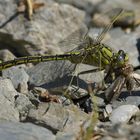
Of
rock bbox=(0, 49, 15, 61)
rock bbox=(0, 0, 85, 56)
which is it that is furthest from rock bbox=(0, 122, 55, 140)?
rock bbox=(0, 0, 85, 56)

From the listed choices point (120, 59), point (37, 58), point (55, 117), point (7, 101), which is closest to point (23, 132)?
point (55, 117)

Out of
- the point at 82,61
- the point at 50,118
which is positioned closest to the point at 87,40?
the point at 82,61

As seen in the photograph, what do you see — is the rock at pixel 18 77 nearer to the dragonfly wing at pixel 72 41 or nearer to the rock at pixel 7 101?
the rock at pixel 7 101

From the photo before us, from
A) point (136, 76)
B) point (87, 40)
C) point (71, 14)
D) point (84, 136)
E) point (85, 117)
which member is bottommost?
point (84, 136)

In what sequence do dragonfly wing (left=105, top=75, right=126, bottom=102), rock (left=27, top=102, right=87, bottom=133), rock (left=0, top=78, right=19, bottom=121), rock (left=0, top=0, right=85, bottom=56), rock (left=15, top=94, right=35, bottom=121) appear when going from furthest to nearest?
rock (left=0, top=0, right=85, bottom=56)
dragonfly wing (left=105, top=75, right=126, bottom=102)
rock (left=15, top=94, right=35, bottom=121)
rock (left=0, top=78, right=19, bottom=121)
rock (left=27, top=102, right=87, bottom=133)

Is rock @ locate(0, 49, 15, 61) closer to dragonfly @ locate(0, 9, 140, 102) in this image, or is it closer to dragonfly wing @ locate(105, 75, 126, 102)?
dragonfly @ locate(0, 9, 140, 102)

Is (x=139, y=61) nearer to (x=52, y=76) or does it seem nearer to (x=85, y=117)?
(x=52, y=76)

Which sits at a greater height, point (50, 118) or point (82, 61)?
point (82, 61)

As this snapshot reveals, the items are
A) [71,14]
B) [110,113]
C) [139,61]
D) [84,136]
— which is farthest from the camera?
[71,14]

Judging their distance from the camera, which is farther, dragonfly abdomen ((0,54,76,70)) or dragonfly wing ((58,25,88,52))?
dragonfly wing ((58,25,88,52))
